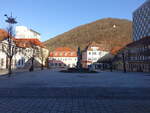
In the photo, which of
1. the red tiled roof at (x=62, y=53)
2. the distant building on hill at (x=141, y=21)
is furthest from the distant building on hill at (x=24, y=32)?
the distant building on hill at (x=141, y=21)

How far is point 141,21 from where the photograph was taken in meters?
83.7

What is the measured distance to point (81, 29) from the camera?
5423 inches

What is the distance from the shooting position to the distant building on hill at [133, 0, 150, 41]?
3025 inches

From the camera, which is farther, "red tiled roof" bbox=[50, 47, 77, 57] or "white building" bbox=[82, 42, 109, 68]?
"red tiled roof" bbox=[50, 47, 77, 57]

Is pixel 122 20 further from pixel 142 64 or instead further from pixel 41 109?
pixel 41 109

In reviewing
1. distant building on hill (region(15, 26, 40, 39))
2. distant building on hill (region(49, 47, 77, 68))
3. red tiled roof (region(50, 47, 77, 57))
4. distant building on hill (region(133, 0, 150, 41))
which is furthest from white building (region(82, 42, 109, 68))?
distant building on hill (region(15, 26, 40, 39))

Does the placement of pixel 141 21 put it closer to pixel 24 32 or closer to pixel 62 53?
pixel 62 53

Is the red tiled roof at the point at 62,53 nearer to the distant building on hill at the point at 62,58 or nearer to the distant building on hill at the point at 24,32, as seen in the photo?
the distant building on hill at the point at 62,58

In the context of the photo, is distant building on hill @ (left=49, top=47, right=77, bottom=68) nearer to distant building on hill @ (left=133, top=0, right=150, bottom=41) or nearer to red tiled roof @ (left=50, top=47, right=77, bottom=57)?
red tiled roof @ (left=50, top=47, right=77, bottom=57)

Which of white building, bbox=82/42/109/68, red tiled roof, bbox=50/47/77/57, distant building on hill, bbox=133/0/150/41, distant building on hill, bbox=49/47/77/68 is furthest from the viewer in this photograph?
red tiled roof, bbox=50/47/77/57

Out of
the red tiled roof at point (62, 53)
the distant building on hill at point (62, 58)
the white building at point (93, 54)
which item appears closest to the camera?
the white building at point (93, 54)

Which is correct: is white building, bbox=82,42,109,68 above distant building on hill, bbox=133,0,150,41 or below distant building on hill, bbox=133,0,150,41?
below

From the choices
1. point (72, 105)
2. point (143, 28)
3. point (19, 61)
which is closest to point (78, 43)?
point (143, 28)

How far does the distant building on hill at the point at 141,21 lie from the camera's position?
7682 cm
